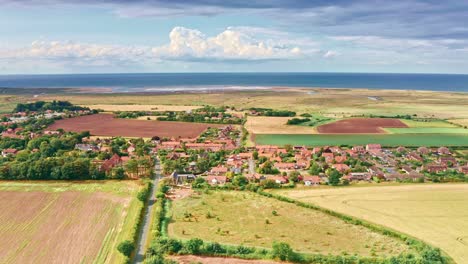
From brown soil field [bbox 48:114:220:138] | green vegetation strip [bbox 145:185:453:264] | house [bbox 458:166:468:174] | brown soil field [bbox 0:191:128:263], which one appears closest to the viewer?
green vegetation strip [bbox 145:185:453:264]

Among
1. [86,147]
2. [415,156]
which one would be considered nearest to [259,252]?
[415,156]

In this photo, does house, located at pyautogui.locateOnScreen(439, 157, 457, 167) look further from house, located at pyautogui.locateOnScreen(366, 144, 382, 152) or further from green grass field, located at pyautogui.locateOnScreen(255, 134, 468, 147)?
green grass field, located at pyautogui.locateOnScreen(255, 134, 468, 147)

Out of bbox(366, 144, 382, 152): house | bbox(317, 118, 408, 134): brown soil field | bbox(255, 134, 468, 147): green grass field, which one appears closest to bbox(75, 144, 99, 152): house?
bbox(255, 134, 468, 147): green grass field

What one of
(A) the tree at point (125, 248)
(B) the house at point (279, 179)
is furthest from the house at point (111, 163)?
(A) the tree at point (125, 248)

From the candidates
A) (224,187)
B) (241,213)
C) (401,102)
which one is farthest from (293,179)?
(401,102)

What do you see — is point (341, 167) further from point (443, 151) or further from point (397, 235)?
point (443, 151)
